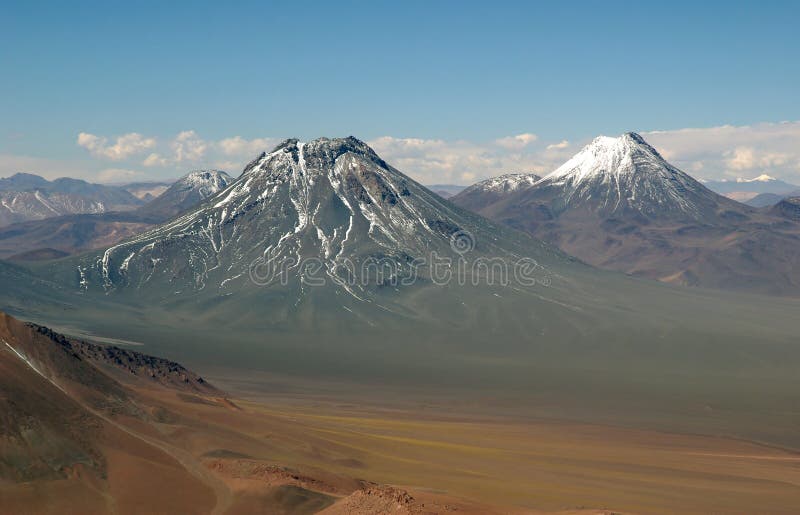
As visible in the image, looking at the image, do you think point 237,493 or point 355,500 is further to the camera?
point 237,493

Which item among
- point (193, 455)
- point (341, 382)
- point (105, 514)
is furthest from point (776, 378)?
point (105, 514)

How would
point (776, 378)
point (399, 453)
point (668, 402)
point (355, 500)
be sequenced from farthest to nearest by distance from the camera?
point (776, 378) → point (668, 402) → point (399, 453) → point (355, 500)

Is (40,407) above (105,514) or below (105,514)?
above

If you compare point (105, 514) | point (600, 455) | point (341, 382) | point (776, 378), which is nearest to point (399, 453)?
point (600, 455)

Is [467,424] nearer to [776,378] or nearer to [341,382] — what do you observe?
[341,382]

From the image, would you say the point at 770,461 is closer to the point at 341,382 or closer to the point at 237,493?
the point at 237,493

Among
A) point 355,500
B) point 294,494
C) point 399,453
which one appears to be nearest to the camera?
point 355,500

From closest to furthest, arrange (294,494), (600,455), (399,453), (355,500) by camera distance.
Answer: (355,500), (294,494), (399,453), (600,455)

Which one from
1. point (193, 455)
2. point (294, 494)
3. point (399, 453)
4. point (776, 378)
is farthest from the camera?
point (776, 378)

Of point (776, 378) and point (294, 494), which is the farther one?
point (776, 378)
